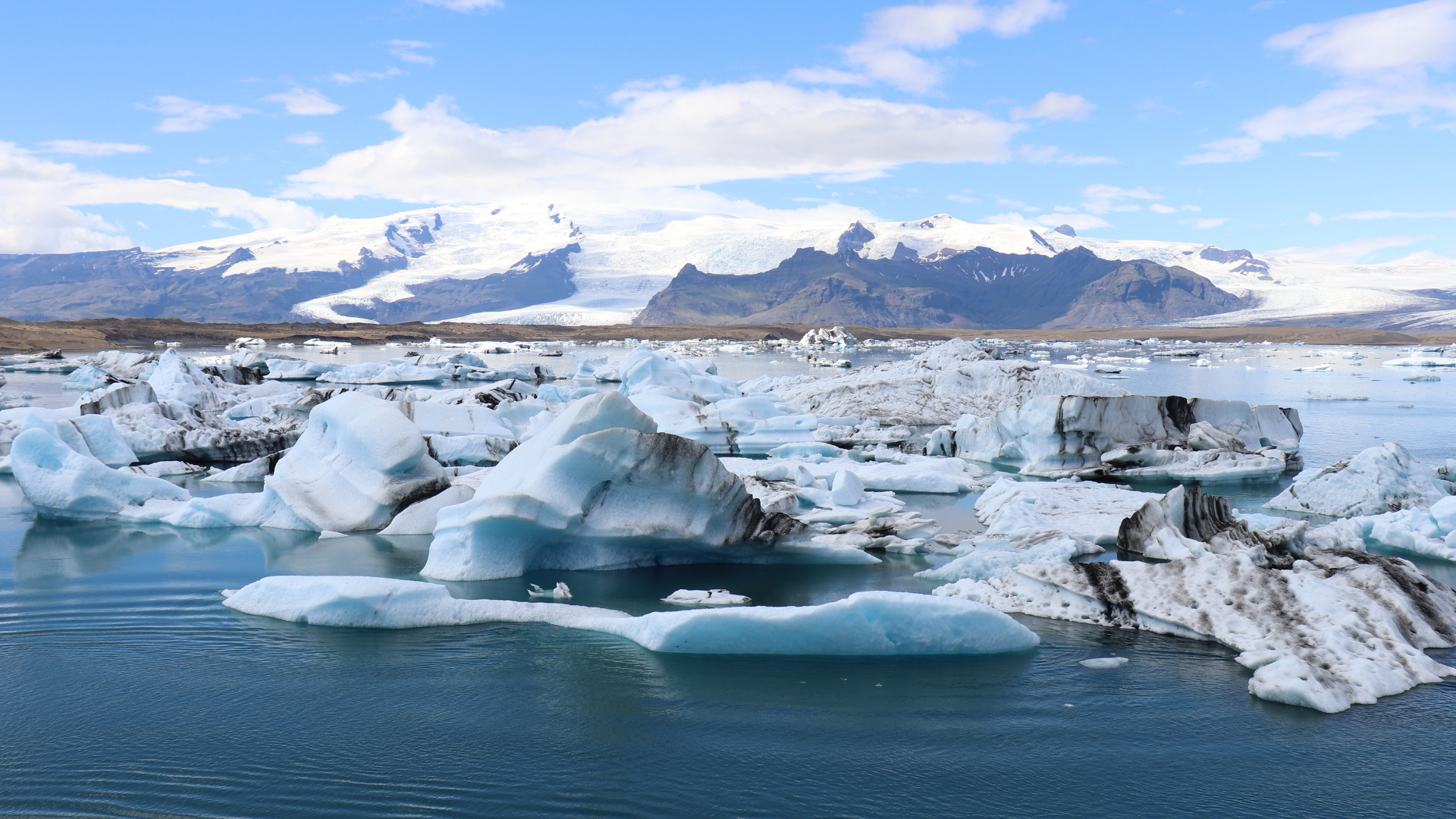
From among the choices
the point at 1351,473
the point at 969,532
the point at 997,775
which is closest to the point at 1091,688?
the point at 997,775

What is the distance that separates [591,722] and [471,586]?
2.89 m

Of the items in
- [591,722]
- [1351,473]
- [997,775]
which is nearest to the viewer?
[997,775]

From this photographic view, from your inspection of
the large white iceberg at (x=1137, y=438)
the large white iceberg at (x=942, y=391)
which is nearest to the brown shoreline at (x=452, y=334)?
the large white iceberg at (x=942, y=391)

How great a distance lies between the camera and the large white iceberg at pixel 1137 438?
13562 mm

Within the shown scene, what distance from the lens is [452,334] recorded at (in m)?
86.6

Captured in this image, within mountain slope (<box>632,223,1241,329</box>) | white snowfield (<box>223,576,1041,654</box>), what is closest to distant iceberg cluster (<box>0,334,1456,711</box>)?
white snowfield (<box>223,576,1041,654</box>)

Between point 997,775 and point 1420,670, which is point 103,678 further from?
point 1420,670

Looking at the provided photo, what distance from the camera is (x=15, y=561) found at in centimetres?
820

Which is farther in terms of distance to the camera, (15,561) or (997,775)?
(15,561)

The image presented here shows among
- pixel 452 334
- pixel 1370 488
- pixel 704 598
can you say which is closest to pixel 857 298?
pixel 452 334

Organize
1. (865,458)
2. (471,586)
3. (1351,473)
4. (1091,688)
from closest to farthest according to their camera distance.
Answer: (1091,688)
(471,586)
(1351,473)
(865,458)

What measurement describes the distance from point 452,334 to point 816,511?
3204 inches

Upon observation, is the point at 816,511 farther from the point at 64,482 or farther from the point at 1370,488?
the point at 64,482

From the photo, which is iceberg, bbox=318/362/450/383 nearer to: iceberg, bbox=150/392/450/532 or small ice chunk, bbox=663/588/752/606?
iceberg, bbox=150/392/450/532
